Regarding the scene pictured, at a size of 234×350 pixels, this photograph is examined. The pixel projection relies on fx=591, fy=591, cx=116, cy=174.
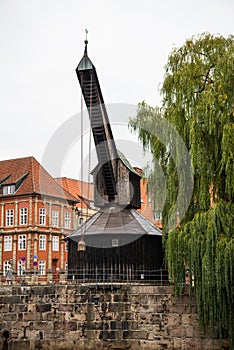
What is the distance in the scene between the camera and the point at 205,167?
1728 centimetres

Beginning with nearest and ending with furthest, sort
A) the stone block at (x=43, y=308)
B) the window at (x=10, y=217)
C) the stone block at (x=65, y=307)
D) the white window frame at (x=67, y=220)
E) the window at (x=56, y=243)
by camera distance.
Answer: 1. the stone block at (x=65, y=307)
2. the stone block at (x=43, y=308)
3. the window at (x=10, y=217)
4. the window at (x=56, y=243)
5. the white window frame at (x=67, y=220)

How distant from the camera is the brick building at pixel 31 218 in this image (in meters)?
37.9

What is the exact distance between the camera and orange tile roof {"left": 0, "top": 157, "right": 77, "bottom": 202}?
38.5 meters

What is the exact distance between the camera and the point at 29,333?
20484 millimetres

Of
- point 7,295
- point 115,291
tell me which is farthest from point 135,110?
point 7,295

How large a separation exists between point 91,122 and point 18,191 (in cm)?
1936

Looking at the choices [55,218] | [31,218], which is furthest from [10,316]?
[55,218]

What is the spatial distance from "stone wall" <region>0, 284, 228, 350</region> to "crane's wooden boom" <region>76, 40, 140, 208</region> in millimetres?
4605

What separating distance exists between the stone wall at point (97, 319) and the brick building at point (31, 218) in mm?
15785

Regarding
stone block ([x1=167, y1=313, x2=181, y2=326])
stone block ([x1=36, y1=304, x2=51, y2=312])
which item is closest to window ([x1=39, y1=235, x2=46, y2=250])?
stone block ([x1=36, y1=304, x2=51, y2=312])

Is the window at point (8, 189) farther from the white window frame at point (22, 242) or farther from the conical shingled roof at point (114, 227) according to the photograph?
the conical shingled roof at point (114, 227)

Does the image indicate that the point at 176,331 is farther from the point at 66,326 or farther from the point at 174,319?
the point at 66,326

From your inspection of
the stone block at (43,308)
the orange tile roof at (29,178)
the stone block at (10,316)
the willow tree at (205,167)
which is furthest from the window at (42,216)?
the willow tree at (205,167)

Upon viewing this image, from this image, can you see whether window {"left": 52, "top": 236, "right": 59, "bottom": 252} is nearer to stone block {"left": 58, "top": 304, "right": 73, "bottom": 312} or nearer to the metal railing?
the metal railing
